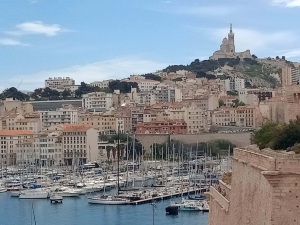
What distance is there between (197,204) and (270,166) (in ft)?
51.9

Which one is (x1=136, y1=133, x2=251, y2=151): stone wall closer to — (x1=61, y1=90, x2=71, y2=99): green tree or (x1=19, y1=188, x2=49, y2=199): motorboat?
(x1=19, y1=188, x2=49, y2=199): motorboat

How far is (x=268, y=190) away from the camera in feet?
15.6

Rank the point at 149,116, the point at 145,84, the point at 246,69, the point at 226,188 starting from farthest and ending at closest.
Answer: the point at 246,69 < the point at 145,84 < the point at 149,116 < the point at 226,188

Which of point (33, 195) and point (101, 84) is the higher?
point (101, 84)

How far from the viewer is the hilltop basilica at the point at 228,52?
77.5m

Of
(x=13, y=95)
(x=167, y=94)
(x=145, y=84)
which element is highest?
(x=145, y=84)

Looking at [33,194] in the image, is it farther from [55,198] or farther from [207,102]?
[207,102]

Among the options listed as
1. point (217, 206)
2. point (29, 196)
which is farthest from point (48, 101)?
point (217, 206)

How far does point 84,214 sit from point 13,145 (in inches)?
679

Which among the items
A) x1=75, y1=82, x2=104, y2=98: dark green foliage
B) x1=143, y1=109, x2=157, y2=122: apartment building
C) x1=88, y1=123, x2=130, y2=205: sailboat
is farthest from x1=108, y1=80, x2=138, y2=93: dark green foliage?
x1=88, y1=123, x2=130, y2=205: sailboat

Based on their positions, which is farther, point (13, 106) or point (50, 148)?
point (13, 106)

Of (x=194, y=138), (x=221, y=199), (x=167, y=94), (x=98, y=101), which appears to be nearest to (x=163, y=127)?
(x=194, y=138)

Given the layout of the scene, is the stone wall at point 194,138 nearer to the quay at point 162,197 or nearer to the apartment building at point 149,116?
the apartment building at point 149,116

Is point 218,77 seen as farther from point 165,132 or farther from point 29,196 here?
point 29,196
